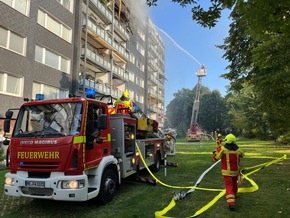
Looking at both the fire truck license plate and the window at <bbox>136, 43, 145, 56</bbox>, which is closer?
the fire truck license plate

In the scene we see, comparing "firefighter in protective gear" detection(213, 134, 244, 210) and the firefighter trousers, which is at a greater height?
"firefighter in protective gear" detection(213, 134, 244, 210)

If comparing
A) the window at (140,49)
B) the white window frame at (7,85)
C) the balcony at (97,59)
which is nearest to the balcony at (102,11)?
the balcony at (97,59)

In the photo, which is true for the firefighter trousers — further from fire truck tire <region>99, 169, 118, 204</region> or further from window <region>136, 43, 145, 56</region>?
window <region>136, 43, 145, 56</region>

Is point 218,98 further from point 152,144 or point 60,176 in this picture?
point 60,176

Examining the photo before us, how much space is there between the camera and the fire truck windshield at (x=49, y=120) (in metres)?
5.77

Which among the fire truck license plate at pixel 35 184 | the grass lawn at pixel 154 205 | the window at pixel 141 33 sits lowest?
the grass lawn at pixel 154 205

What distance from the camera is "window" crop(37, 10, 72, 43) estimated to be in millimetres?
19109

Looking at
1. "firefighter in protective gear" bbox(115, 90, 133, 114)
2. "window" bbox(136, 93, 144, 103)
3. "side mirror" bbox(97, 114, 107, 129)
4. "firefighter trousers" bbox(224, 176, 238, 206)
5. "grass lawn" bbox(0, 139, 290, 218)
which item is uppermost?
"window" bbox(136, 93, 144, 103)

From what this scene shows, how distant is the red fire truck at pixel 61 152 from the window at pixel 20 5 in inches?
485

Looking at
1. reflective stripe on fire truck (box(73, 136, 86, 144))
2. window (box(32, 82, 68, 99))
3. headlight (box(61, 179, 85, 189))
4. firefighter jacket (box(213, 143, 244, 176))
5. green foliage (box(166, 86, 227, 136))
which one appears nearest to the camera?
headlight (box(61, 179, 85, 189))

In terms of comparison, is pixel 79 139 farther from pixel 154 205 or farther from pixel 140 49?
pixel 140 49

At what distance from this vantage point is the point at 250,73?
15.8m

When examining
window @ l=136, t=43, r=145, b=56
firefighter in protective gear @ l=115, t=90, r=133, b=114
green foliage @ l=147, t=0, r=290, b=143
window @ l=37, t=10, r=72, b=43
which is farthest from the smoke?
window @ l=136, t=43, r=145, b=56

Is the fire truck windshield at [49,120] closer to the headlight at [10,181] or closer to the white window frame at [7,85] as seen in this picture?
the headlight at [10,181]
